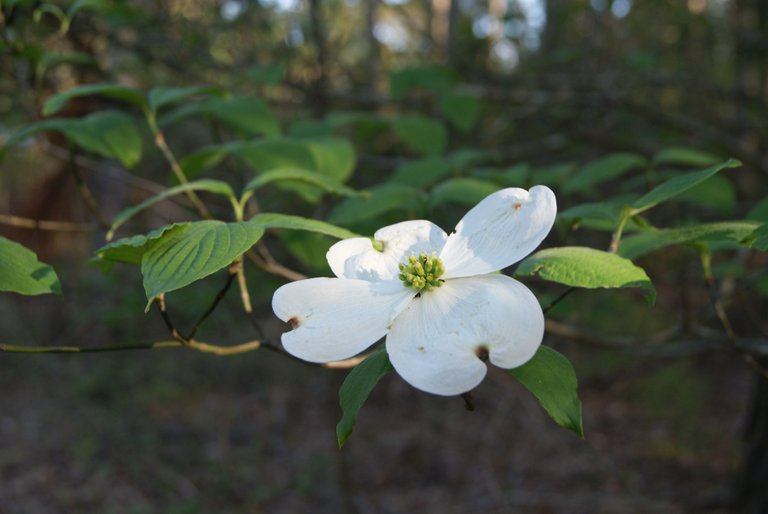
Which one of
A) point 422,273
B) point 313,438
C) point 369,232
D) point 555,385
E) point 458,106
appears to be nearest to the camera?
point 555,385

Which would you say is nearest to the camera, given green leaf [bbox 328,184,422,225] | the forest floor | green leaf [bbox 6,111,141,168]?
green leaf [bbox 328,184,422,225]

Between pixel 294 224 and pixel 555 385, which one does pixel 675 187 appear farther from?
pixel 294 224

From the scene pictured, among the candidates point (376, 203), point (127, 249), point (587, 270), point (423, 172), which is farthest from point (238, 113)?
point (587, 270)

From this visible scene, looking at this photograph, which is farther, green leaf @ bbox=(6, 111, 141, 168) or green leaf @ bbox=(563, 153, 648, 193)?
green leaf @ bbox=(563, 153, 648, 193)

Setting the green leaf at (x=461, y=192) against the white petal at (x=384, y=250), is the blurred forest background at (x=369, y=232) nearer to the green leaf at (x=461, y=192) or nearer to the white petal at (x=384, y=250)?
the green leaf at (x=461, y=192)

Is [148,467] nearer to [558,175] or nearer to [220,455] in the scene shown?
[220,455]

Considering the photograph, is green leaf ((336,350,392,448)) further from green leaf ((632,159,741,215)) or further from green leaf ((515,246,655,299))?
green leaf ((632,159,741,215))

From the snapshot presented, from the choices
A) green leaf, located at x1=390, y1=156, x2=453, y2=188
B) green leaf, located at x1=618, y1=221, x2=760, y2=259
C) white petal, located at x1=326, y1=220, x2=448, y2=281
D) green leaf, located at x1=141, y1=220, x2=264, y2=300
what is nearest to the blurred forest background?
green leaf, located at x1=390, y1=156, x2=453, y2=188

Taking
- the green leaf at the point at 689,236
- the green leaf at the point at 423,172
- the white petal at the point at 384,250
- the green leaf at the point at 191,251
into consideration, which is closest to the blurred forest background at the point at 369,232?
the green leaf at the point at 423,172
